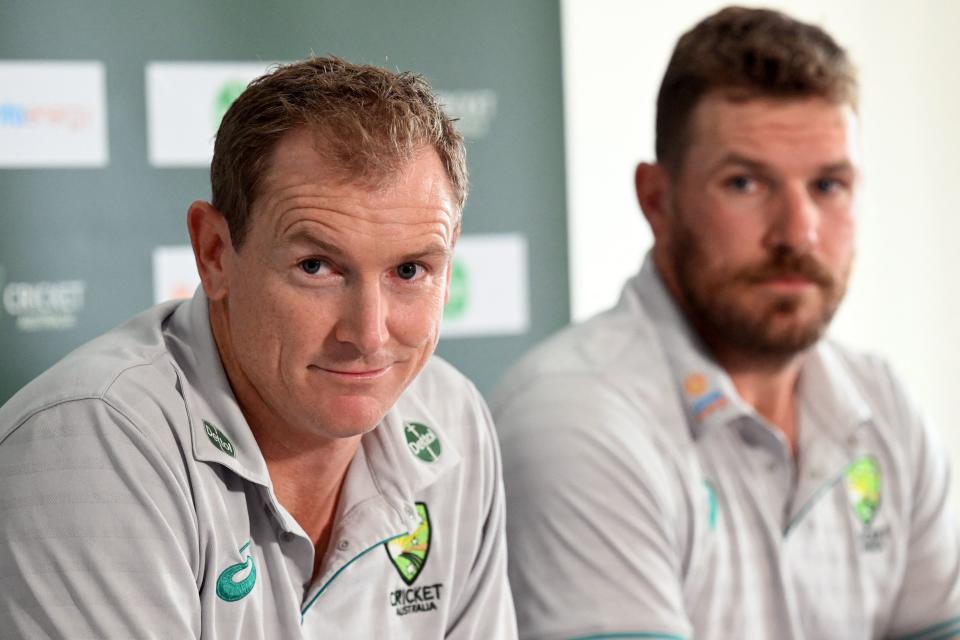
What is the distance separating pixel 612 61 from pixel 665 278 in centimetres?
165

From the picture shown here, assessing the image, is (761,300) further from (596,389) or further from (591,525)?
(591,525)

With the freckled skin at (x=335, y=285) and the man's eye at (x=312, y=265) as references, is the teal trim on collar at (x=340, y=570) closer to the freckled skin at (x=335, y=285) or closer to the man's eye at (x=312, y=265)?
the freckled skin at (x=335, y=285)

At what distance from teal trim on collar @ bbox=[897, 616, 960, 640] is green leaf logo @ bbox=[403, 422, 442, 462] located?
37.4 inches

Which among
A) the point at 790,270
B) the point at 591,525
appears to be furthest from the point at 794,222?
the point at 591,525

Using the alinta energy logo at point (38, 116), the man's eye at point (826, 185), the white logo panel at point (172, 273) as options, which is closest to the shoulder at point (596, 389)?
the man's eye at point (826, 185)

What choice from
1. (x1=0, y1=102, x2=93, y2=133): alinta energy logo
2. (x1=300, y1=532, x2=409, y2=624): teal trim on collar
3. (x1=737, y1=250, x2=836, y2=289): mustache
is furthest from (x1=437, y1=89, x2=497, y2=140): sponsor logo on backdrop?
(x1=300, y1=532, x2=409, y2=624): teal trim on collar

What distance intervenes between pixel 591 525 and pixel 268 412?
0.52m

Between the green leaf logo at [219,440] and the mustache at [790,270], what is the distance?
2.98ft

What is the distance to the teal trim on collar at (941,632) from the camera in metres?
2.00

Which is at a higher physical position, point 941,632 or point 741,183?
point 741,183

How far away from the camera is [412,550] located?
1505 mm

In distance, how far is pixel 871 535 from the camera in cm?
196

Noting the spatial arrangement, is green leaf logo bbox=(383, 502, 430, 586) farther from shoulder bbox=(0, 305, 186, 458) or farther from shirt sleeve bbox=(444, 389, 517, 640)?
shoulder bbox=(0, 305, 186, 458)

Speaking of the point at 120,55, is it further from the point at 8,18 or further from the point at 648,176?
the point at 648,176
